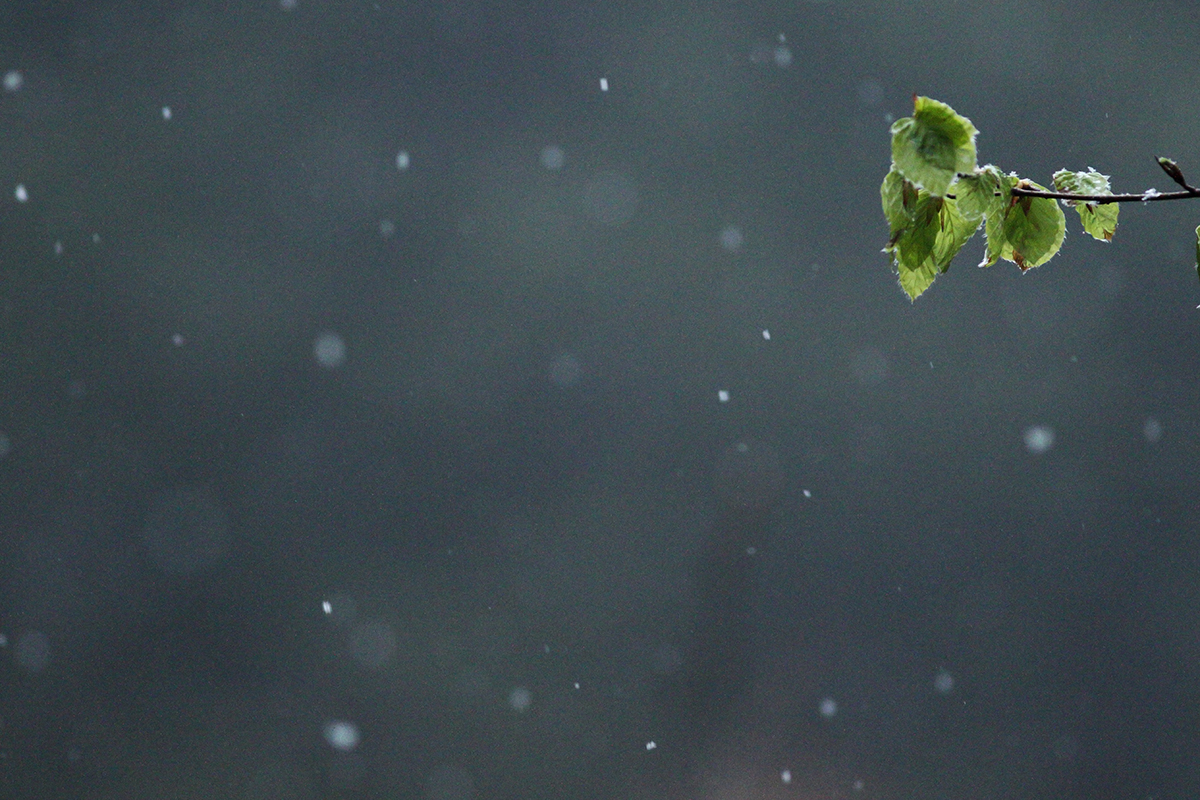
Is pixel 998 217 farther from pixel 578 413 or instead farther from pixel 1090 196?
pixel 578 413

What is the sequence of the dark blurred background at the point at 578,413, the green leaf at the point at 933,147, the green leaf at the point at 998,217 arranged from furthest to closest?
the dark blurred background at the point at 578,413 < the green leaf at the point at 998,217 < the green leaf at the point at 933,147

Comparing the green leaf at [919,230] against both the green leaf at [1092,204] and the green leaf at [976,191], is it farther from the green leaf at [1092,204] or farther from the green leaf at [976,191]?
the green leaf at [1092,204]

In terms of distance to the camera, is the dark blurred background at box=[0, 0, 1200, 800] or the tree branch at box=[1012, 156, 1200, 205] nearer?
the tree branch at box=[1012, 156, 1200, 205]

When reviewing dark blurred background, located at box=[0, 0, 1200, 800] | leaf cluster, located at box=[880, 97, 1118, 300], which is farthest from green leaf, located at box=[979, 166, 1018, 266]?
dark blurred background, located at box=[0, 0, 1200, 800]

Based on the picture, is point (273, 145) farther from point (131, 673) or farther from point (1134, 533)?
point (1134, 533)

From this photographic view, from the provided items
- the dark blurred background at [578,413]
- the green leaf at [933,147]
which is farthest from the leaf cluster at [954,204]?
the dark blurred background at [578,413]

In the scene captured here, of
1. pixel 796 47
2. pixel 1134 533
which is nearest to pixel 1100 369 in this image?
pixel 1134 533

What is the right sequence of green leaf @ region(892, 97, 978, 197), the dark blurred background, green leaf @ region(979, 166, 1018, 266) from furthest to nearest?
the dark blurred background
green leaf @ region(979, 166, 1018, 266)
green leaf @ region(892, 97, 978, 197)

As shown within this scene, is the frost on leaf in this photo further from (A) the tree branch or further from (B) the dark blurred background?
(B) the dark blurred background

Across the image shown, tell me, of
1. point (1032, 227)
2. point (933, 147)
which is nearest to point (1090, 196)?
point (1032, 227)
